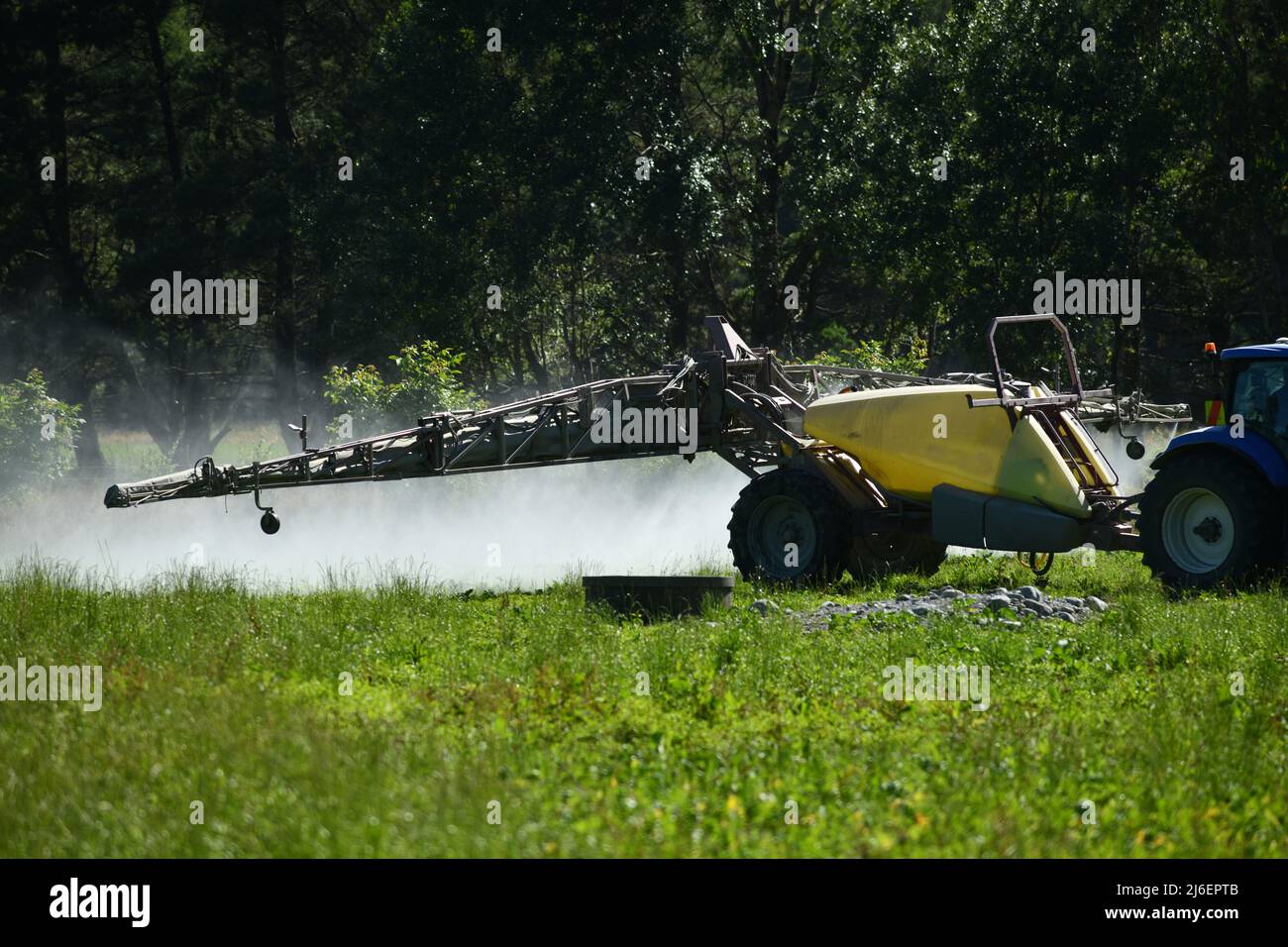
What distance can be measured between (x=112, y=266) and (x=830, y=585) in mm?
30699

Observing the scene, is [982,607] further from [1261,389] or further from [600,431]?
[600,431]

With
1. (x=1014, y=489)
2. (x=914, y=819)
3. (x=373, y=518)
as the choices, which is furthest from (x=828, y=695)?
(x=373, y=518)

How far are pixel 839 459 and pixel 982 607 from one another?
303cm

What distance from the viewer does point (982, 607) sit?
41.0ft

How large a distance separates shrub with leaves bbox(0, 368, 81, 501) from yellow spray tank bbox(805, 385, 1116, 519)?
17.9 m

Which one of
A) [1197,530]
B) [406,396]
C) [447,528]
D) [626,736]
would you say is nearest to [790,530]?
[1197,530]

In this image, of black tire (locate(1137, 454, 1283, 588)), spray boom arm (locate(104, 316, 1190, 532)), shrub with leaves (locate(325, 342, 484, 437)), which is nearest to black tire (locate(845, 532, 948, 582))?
spray boom arm (locate(104, 316, 1190, 532))

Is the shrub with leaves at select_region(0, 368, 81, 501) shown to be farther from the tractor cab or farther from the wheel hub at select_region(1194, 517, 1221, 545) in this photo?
the tractor cab

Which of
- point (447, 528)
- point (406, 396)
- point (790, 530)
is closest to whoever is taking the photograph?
point (790, 530)

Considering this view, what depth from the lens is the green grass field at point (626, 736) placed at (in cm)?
655

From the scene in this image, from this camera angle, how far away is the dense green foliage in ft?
96.6

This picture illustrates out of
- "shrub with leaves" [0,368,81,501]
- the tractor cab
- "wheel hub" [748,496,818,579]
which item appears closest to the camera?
the tractor cab

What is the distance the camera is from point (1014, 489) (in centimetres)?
1388

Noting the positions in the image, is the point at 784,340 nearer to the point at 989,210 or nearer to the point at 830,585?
the point at 989,210
